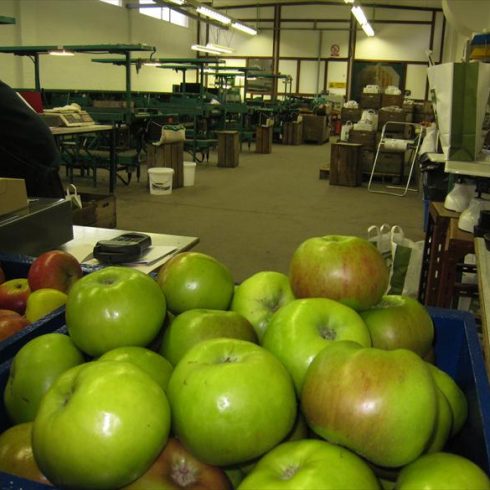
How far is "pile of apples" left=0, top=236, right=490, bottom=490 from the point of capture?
63 centimetres

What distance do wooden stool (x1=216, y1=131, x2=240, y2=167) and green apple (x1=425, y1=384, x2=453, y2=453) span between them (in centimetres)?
907

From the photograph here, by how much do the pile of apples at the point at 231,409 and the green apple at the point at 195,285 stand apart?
14 centimetres

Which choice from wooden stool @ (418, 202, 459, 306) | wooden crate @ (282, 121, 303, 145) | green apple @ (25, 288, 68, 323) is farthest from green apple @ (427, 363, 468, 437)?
wooden crate @ (282, 121, 303, 145)

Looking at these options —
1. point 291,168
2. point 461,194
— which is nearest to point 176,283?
point 461,194

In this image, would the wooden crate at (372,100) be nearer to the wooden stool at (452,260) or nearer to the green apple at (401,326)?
the wooden stool at (452,260)

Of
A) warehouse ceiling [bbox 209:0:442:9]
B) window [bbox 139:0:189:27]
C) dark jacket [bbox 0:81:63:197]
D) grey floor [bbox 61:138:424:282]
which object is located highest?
warehouse ceiling [bbox 209:0:442:9]

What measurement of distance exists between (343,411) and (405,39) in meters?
18.8

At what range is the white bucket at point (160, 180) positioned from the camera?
699 cm

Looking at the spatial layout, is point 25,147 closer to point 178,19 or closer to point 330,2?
point 178,19

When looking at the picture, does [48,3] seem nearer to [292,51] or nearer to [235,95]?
[235,95]

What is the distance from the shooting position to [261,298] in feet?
3.46

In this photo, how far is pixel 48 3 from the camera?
12242mm

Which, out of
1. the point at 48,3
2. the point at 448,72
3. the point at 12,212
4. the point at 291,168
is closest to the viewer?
the point at 12,212

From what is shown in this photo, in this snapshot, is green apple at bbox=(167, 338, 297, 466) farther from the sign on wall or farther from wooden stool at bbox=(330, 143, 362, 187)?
the sign on wall
